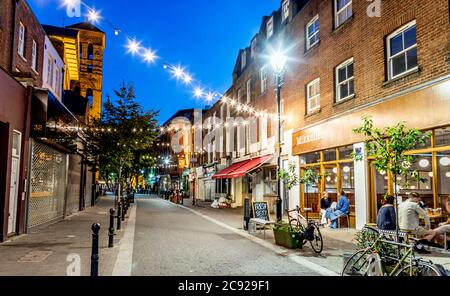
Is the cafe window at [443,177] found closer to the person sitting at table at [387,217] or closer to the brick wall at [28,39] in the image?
the person sitting at table at [387,217]

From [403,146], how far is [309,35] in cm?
1284

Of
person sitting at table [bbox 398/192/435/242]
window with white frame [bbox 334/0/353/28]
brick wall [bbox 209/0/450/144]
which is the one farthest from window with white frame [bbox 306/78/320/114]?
person sitting at table [bbox 398/192/435/242]

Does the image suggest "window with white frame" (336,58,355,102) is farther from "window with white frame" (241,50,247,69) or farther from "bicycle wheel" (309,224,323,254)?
"window with white frame" (241,50,247,69)

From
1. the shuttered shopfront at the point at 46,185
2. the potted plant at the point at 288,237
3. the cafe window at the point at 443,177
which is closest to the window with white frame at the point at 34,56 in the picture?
the shuttered shopfront at the point at 46,185

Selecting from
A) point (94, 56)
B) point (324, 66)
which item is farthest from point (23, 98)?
point (94, 56)

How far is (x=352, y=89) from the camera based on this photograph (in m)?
14.8

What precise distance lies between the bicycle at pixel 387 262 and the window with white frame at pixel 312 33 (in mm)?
12720

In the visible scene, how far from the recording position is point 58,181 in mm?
16078

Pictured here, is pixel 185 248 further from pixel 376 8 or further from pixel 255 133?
pixel 255 133

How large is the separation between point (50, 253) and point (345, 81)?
12002 millimetres

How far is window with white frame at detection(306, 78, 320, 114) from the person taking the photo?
17.3 meters

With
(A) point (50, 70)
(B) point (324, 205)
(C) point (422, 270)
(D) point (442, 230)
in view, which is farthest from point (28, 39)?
(C) point (422, 270)

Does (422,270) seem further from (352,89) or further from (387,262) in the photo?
(352,89)

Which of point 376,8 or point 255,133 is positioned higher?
point 376,8
